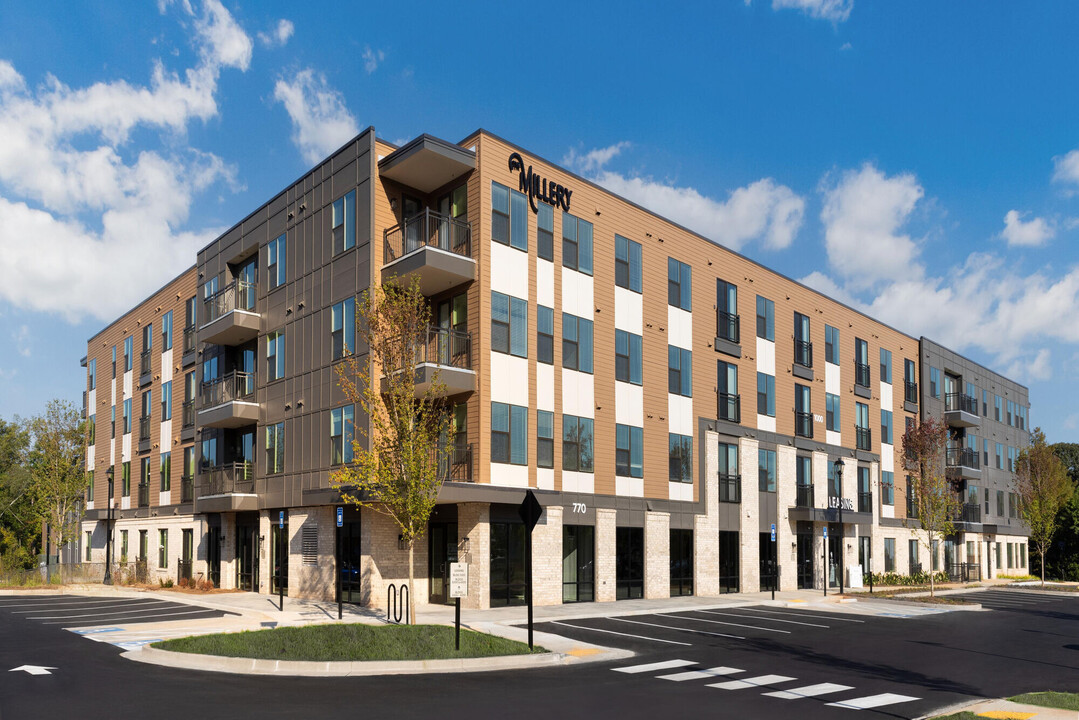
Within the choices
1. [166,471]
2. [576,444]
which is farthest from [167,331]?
[576,444]

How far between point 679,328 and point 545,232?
882 cm

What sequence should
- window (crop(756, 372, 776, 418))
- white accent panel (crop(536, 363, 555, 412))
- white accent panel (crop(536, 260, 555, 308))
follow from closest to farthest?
1. white accent panel (crop(536, 363, 555, 412))
2. white accent panel (crop(536, 260, 555, 308))
3. window (crop(756, 372, 776, 418))

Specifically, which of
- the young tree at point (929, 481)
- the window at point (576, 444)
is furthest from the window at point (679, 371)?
the young tree at point (929, 481)

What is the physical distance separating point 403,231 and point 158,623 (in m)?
14.2

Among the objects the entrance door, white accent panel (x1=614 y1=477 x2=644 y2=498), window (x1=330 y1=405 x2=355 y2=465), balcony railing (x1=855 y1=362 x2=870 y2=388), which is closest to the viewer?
the entrance door

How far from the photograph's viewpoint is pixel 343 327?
31.5m

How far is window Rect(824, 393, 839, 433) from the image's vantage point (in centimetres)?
4800

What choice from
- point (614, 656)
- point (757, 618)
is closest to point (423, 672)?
point (614, 656)

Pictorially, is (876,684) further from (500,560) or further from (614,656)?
(500,560)

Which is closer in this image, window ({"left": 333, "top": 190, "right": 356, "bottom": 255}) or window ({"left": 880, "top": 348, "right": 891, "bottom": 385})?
window ({"left": 333, "top": 190, "right": 356, "bottom": 255})

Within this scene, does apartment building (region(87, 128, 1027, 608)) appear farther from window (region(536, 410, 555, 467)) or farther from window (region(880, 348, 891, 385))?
window (region(880, 348, 891, 385))

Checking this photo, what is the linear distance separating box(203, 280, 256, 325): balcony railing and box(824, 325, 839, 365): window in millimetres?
29176

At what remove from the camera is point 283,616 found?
2652cm

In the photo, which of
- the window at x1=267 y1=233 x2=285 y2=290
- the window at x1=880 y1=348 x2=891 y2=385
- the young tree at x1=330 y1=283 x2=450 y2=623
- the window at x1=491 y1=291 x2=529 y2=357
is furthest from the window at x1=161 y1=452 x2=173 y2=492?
the window at x1=880 y1=348 x2=891 y2=385
